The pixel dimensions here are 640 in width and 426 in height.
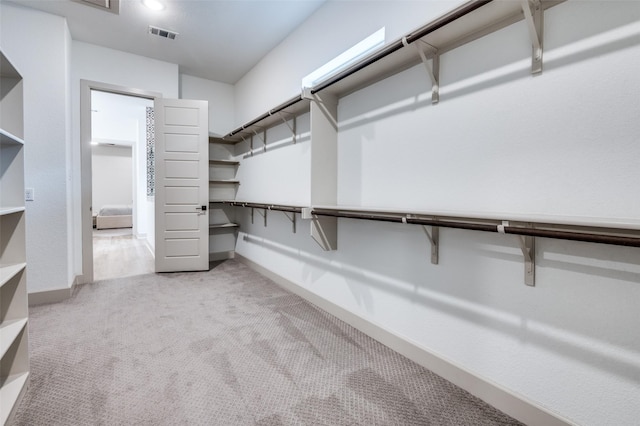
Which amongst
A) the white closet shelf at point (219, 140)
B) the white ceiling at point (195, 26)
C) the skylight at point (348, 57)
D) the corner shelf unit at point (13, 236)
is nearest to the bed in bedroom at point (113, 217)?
the white closet shelf at point (219, 140)

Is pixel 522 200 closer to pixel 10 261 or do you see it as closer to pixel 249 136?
pixel 10 261

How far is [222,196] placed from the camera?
16.3 ft

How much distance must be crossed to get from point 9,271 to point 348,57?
2.71m

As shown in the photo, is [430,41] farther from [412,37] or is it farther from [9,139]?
[9,139]

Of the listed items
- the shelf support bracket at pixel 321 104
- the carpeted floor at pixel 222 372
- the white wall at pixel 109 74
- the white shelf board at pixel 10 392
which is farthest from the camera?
the white wall at pixel 109 74

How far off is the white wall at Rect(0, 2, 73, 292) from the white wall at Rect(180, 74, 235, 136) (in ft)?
5.19

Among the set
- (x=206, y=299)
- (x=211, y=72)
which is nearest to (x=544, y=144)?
(x=206, y=299)

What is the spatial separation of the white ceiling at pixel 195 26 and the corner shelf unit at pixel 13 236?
6.49 feet

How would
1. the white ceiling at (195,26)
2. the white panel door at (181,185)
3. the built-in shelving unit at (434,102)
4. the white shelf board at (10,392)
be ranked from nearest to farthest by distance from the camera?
1. the built-in shelving unit at (434,102)
2. the white shelf board at (10,392)
3. the white ceiling at (195,26)
4. the white panel door at (181,185)

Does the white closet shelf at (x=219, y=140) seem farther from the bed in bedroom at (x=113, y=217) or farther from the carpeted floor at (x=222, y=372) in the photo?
the bed in bedroom at (x=113, y=217)

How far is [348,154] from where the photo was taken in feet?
8.27

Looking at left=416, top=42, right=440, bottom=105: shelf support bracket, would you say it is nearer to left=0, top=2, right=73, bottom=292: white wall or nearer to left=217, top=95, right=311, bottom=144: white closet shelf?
left=217, top=95, right=311, bottom=144: white closet shelf

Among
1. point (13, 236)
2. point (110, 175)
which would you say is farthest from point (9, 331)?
point (110, 175)

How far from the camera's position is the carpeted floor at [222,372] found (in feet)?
5.02
